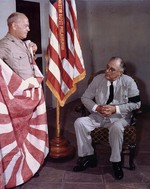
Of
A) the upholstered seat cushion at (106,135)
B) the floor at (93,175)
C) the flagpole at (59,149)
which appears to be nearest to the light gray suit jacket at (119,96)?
the upholstered seat cushion at (106,135)

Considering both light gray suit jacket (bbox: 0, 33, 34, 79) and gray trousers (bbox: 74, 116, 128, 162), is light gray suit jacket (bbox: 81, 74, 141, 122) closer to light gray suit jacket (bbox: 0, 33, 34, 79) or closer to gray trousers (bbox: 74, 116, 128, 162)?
gray trousers (bbox: 74, 116, 128, 162)

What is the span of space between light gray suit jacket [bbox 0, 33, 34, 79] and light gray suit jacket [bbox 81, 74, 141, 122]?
76cm

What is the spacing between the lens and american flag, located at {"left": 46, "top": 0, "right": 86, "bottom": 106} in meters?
3.16

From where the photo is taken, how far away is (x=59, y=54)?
3.22 metres

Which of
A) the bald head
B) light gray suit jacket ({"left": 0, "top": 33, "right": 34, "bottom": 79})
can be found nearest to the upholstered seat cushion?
light gray suit jacket ({"left": 0, "top": 33, "right": 34, "bottom": 79})

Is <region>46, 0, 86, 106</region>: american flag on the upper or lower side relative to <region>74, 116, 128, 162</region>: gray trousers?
upper

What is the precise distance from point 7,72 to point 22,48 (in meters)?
0.35

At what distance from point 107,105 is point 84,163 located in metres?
0.67

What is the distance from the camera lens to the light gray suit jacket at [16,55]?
2762 mm

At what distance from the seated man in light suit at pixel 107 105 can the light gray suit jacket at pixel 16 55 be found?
0.78 metres

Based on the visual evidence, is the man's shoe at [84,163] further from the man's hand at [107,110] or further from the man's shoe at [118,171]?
the man's hand at [107,110]

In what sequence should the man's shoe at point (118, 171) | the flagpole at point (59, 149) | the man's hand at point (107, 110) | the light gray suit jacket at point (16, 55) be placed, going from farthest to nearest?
the flagpole at point (59, 149) < the man's hand at point (107, 110) < the man's shoe at point (118, 171) < the light gray suit jacket at point (16, 55)

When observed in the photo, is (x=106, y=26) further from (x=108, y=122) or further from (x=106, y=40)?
(x=108, y=122)

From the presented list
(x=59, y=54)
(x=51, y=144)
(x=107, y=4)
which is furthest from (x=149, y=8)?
(x=51, y=144)
